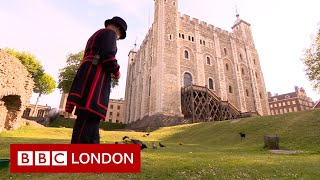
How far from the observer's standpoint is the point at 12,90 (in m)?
12.7

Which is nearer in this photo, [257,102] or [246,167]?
[246,167]

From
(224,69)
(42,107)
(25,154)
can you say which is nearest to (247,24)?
(224,69)

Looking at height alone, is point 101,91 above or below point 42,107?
below

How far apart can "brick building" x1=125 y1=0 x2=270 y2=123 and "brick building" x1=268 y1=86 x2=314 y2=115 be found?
40969mm

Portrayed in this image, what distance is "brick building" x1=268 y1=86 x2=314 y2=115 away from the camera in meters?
71.7

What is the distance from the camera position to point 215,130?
1738 centimetres

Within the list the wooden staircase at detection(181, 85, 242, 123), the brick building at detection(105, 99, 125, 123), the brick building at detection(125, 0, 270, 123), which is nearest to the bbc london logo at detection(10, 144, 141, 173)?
the brick building at detection(125, 0, 270, 123)

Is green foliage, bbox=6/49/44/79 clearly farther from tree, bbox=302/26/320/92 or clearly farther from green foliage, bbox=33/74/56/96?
tree, bbox=302/26/320/92

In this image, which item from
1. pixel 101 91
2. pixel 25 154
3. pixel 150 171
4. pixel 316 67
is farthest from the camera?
pixel 316 67

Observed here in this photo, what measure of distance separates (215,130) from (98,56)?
51.1 ft

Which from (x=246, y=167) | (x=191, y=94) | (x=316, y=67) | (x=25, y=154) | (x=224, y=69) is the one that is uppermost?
(x=224, y=69)

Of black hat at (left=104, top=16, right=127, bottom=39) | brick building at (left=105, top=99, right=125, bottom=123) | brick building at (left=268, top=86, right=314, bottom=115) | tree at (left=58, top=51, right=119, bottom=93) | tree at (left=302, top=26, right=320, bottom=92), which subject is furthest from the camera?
brick building at (left=268, top=86, right=314, bottom=115)

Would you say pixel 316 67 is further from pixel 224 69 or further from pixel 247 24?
pixel 247 24

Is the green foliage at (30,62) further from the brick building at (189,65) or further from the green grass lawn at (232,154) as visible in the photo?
the green grass lawn at (232,154)
